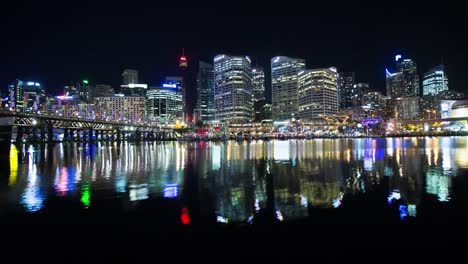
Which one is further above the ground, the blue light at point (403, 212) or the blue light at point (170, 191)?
the blue light at point (170, 191)

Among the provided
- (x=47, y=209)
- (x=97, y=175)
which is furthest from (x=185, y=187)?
(x=97, y=175)

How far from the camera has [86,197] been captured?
58.2 ft

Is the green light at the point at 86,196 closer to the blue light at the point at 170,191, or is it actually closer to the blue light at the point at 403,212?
the blue light at the point at 170,191

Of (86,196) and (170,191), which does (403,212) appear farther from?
(86,196)

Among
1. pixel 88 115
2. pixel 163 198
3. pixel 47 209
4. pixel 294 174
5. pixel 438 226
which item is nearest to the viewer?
pixel 438 226

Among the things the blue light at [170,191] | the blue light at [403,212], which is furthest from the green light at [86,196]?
the blue light at [403,212]

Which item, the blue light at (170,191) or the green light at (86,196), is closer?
the green light at (86,196)

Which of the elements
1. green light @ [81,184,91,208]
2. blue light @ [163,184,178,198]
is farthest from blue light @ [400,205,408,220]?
green light @ [81,184,91,208]

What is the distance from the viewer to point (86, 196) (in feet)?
59.1

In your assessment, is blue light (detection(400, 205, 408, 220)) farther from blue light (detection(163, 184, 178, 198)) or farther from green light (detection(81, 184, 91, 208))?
green light (detection(81, 184, 91, 208))

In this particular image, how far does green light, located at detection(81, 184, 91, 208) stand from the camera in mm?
16295

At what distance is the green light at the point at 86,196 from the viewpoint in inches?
642

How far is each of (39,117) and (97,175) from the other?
9251cm

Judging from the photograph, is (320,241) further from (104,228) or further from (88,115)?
(88,115)
